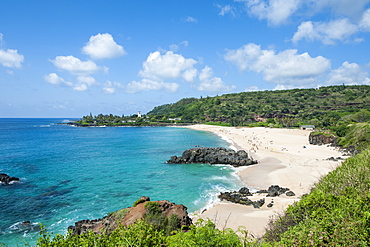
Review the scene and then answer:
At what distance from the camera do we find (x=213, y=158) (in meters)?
42.9

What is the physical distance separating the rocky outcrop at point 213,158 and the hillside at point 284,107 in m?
88.2

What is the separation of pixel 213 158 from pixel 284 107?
136 metres

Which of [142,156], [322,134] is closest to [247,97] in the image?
[322,134]

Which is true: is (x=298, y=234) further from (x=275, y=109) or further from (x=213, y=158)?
(x=275, y=109)

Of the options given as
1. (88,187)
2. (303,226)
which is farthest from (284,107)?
(303,226)

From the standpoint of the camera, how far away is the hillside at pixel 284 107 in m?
135

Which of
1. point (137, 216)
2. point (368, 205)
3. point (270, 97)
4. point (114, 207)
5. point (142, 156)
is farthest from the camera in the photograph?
point (270, 97)

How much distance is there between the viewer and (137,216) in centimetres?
1294

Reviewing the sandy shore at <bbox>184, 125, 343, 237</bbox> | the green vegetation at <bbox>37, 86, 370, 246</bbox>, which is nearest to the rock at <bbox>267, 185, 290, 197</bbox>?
the sandy shore at <bbox>184, 125, 343, 237</bbox>

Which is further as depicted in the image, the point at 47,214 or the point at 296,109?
the point at 296,109

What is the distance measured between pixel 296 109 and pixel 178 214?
16116cm

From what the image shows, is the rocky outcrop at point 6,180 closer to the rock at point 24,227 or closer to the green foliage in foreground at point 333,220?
the rock at point 24,227

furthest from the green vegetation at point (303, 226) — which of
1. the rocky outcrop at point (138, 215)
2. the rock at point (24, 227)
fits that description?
the rock at point (24, 227)

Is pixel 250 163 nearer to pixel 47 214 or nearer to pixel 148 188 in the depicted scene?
pixel 148 188
